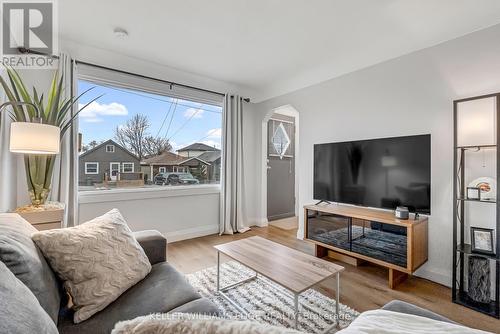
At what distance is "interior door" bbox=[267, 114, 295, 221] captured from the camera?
184 inches

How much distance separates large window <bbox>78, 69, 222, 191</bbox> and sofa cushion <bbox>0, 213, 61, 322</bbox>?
199 centimetres

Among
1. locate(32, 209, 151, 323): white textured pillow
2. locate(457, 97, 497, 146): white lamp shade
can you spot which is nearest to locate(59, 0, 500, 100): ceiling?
locate(457, 97, 497, 146): white lamp shade

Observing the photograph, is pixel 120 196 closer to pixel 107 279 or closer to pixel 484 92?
pixel 107 279

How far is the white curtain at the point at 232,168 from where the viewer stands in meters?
3.83

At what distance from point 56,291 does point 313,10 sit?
8.50ft

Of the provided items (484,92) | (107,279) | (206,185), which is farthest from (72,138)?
(484,92)

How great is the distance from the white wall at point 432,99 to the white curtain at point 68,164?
123 inches

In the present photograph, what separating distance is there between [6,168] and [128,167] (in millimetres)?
1166

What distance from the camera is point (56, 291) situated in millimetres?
1058

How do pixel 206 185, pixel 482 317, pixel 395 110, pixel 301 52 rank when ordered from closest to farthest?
1. pixel 482 317
2. pixel 395 110
3. pixel 301 52
4. pixel 206 185

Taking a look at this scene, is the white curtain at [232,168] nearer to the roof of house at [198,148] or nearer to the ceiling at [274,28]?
the roof of house at [198,148]

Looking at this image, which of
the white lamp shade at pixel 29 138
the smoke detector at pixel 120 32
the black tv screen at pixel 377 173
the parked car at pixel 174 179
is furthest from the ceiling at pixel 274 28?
the parked car at pixel 174 179

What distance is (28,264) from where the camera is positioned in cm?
92

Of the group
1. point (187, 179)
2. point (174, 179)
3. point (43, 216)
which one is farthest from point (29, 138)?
point (187, 179)
